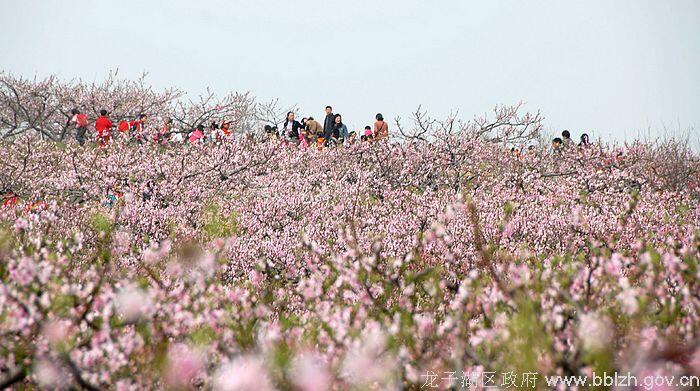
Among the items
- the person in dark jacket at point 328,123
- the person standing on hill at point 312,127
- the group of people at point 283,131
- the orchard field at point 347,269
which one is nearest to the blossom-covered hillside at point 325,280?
the orchard field at point 347,269

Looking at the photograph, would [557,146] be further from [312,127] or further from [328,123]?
[312,127]

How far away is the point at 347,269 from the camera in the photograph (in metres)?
4.16

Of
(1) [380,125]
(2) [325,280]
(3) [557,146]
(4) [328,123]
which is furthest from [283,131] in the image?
(2) [325,280]

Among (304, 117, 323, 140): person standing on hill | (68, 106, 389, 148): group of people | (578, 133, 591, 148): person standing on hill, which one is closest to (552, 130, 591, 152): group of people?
(578, 133, 591, 148): person standing on hill

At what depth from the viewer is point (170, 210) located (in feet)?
31.7

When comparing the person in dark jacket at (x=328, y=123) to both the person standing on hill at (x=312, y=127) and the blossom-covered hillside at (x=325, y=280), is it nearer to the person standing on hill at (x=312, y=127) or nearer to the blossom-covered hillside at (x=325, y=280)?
the person standing on hill at (x=312, y=127)

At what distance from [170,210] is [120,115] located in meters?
22.2

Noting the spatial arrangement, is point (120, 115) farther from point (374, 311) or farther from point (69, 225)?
point (374, 311)

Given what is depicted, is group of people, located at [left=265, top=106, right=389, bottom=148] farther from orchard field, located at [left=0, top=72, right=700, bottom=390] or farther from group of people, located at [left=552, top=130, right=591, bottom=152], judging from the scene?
group of people, located at [left=552, top=130, right=591, bottom=152]

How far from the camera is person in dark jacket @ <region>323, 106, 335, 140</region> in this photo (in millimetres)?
21594

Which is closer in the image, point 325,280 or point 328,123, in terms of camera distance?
point 325,280

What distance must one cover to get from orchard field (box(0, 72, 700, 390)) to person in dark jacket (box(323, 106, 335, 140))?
424cm

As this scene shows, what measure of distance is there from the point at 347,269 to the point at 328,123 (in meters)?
18.0

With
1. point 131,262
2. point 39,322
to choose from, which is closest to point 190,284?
point 39,322
